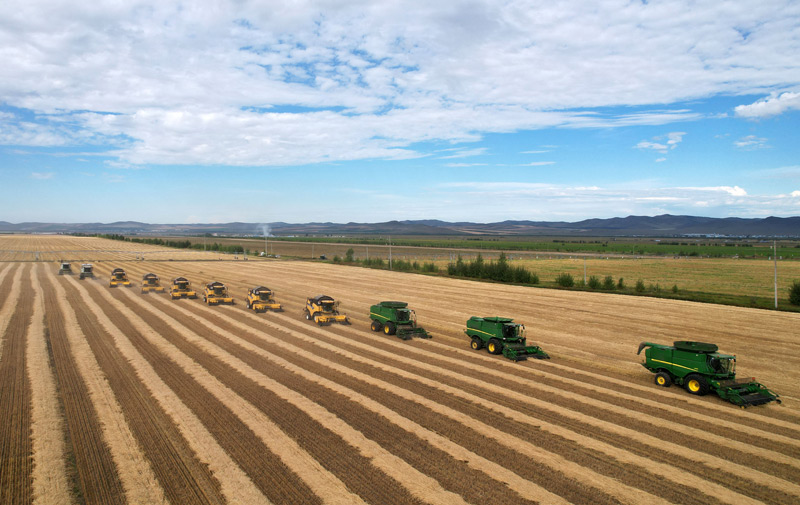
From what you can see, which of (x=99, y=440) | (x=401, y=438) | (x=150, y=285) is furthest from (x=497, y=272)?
(x=99, y=440)

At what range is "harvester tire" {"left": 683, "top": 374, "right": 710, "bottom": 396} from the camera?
18.0 m

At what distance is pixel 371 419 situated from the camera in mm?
15352

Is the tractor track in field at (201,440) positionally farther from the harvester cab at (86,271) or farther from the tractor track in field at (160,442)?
the harvester cab at (86,271)

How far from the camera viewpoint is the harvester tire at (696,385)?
18047 mm

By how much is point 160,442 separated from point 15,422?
17.6ft

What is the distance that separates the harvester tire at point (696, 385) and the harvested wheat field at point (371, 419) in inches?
14.2

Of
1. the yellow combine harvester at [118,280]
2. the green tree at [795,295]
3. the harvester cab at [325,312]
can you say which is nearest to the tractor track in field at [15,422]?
the harvester cab at [325,312]

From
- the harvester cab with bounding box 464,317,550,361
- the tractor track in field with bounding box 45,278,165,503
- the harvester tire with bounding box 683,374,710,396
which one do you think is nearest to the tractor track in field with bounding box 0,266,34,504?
the tractor track in field with bounding box 45,278,165,503

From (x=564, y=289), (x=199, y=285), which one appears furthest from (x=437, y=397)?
(x=199, y=285)

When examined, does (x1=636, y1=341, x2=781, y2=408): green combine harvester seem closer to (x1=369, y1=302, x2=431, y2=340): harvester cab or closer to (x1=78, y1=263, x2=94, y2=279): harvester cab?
(x1=369, y1=302, x2=431, y2=340): harvester cab

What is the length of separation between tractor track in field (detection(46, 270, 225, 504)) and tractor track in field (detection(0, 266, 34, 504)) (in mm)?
2543

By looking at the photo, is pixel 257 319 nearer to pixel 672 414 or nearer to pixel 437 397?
pixel 437 397

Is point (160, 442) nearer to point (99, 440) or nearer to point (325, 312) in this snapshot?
point (99, 440)

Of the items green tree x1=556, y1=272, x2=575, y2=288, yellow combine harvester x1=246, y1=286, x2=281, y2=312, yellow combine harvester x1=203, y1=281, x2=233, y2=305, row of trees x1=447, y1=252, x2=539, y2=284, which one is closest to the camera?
yellow combine harvester x1=246, y1=286, x2=281, y2=312
